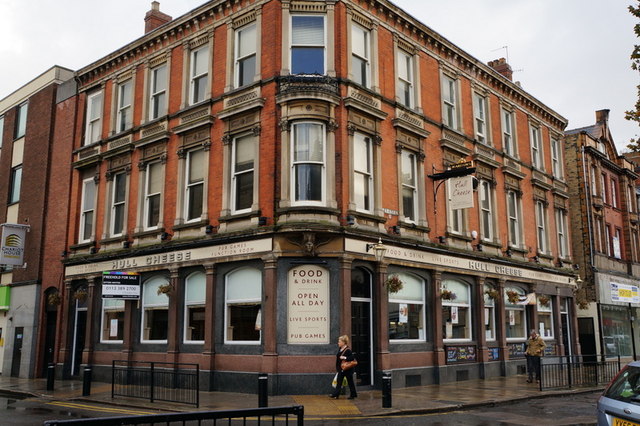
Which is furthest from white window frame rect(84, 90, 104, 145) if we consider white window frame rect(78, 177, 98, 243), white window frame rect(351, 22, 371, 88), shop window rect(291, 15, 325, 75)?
white window frame rect(351, 22, 371, 88)

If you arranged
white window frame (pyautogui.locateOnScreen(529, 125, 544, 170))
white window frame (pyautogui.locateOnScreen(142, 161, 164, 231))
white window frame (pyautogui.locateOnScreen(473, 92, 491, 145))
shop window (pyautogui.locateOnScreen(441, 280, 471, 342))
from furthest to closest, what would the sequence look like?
white window frame (pyautogui.locateOnScreen(529, 125, 544, 170))
white window frame (pyautogui.locateOnScreen(473, 92, 491, 145))
white window frame (pyautogui.locateOnScreen(142, 161, 164, 231))
shop window (pyautogui.locateOnScreen(441, 280, 471, 342))

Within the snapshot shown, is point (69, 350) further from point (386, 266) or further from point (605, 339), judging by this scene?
point (605, 339)

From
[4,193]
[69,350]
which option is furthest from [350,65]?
[4,193]

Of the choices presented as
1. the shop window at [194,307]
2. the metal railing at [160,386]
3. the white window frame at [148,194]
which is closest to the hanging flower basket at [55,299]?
the white window frame at [148,194]

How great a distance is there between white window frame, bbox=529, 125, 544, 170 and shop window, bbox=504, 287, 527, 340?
7.23 m

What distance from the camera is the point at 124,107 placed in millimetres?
25094

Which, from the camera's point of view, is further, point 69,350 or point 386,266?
point 69,350

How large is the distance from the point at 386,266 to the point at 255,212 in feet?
15.2

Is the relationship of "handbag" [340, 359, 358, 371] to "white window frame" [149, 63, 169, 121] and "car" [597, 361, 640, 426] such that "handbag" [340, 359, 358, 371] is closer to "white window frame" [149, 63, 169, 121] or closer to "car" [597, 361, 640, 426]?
"car" [597, 361, 640, 426]

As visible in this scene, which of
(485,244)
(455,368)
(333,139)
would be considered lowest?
(455,368)

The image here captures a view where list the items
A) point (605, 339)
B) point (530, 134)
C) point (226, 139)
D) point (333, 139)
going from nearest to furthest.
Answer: point (333, 139), point (226, 139), point (530, 134), point (605, 339)

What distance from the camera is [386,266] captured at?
1930 cm

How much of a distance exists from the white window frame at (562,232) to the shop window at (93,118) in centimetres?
2355

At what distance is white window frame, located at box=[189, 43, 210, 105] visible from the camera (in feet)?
72.2
